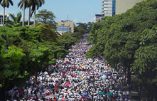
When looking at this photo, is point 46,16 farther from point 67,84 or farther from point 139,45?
point 139,45

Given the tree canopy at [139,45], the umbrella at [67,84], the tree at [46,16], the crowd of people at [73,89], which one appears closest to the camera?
the tree canopy at [139,45]

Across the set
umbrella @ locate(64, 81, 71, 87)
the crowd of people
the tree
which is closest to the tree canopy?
the crowd of people

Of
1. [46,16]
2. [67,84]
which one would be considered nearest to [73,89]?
[67,84]

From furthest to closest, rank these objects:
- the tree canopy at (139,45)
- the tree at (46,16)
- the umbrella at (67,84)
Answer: the tree at (46,16) → the umbrella at (67,84) → the tree canopy at (139,45)

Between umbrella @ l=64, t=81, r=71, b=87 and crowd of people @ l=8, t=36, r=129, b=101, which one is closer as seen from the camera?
crowd of people @ l=8, t=36, r=129, b=101

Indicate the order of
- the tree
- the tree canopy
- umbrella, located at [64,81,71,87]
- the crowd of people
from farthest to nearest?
1. the tree
2. umbrella, located at [64,81,71,87]
3. the crowd of people
4. the tree canopy

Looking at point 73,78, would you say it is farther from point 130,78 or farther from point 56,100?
point 56,100

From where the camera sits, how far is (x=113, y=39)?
42.3 meters

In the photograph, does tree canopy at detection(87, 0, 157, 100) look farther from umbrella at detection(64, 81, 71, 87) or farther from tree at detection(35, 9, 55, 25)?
tree at detection(35, 9, 55, 25)

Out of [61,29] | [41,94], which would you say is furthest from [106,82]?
[61,29]

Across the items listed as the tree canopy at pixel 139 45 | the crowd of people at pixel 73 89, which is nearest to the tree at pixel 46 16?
the crowd of people at pixel 73 89

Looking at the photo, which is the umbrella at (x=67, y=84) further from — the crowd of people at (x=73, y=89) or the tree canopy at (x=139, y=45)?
the tree canopy at (x=139, y=45)

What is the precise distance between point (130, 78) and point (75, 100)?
6866 millimetres

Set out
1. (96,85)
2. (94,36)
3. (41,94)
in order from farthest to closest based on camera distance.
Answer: (94,36) → (96,85) → (41,94)
